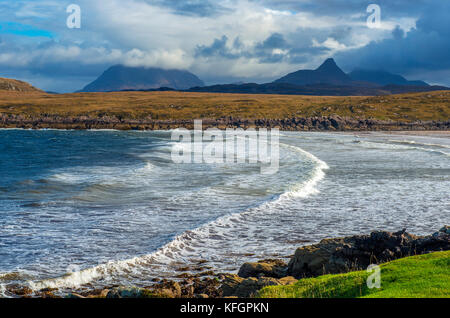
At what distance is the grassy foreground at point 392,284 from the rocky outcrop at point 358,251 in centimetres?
217

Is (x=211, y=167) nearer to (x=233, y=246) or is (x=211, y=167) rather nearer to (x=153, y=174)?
(x=153, y=174)

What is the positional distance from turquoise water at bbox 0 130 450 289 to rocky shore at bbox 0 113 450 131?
8648cm

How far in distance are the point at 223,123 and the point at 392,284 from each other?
12629cm

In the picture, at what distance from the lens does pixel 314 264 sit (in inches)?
482

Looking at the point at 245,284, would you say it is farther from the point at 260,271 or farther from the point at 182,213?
the point at 182,213

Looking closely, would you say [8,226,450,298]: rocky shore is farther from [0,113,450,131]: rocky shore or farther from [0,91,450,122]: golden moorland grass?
[0,91,450,122]: golden moorland grass

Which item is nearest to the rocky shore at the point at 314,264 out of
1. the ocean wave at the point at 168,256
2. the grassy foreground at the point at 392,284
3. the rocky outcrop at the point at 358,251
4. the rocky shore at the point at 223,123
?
the rocky outcrop at the point at 358,251

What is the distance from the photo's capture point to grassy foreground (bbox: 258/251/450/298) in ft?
26.5

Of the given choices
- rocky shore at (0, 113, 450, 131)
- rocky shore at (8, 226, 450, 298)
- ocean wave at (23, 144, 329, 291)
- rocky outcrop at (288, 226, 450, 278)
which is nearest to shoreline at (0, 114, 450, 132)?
rocky shore at (0, 113, 450, 131)

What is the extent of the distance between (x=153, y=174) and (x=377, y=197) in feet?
55.4

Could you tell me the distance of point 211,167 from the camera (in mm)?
38438

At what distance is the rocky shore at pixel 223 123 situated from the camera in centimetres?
12169
